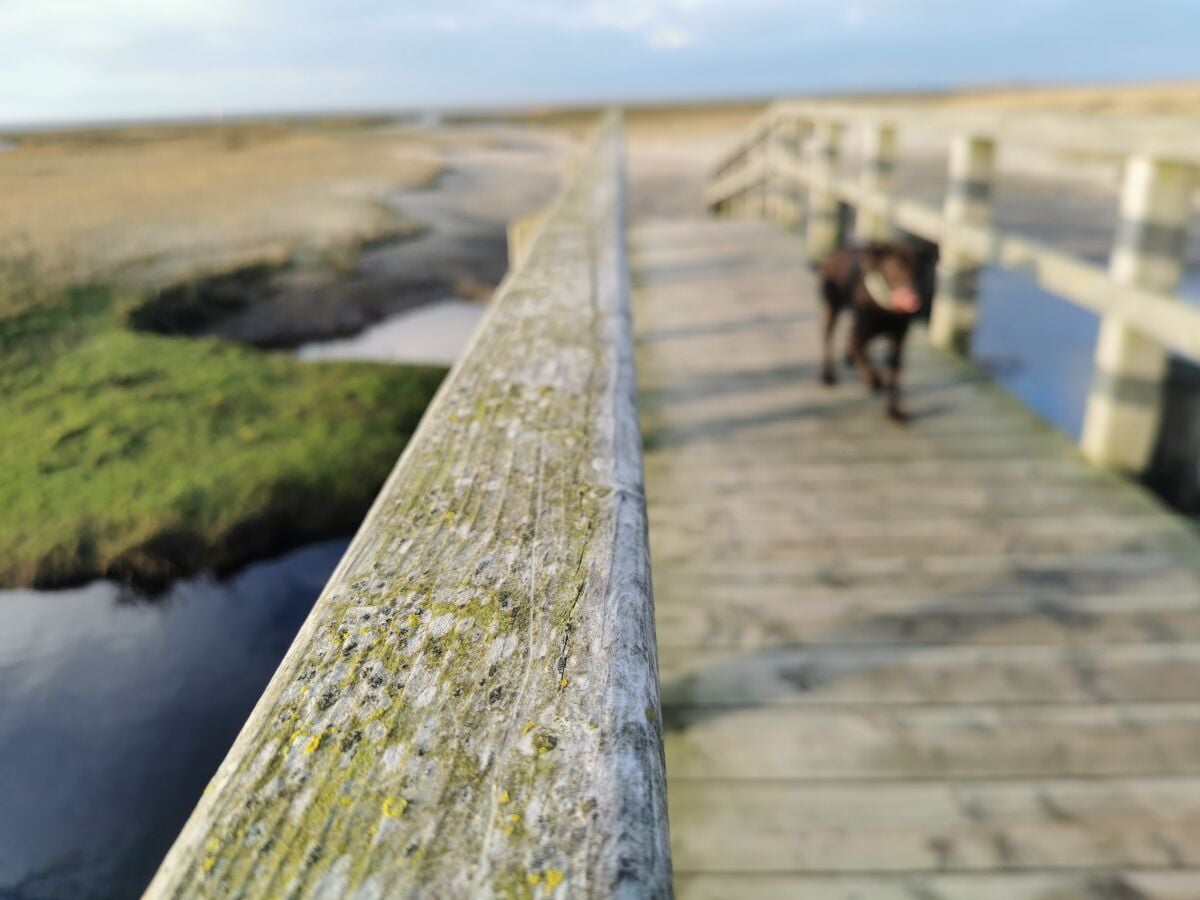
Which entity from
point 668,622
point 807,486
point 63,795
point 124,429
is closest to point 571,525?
point 63,795

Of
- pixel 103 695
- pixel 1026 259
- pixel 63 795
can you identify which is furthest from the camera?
pixel 1026 259

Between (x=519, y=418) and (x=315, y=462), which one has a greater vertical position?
(x=519, y=418)

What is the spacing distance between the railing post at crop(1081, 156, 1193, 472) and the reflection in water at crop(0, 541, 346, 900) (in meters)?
2.67

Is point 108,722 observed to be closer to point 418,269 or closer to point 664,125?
point 418,269

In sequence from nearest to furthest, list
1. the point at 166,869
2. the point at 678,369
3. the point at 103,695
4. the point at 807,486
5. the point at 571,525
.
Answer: the point at 166,869, the point at 571,525, the point at 103,695, the point at 807,486, the point at 678,369

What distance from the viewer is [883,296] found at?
10.4 feet

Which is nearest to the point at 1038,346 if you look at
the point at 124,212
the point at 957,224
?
the point at 957,224

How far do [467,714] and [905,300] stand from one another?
2.93 m

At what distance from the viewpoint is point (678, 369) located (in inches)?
157

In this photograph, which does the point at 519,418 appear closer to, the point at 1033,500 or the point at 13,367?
the point at 13,367

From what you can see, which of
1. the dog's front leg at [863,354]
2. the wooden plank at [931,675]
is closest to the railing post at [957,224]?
the dog's front leg at [863,354]

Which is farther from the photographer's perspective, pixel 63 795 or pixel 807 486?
pixel 807 486

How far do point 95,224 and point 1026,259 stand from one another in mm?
3166

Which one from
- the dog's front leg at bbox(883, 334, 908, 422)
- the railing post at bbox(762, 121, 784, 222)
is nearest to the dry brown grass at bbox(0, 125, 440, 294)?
the dog's front leg at bbox(883, 334, 908, 422)
